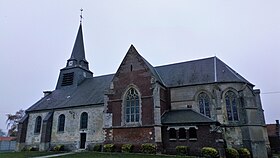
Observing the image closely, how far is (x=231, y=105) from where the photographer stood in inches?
824

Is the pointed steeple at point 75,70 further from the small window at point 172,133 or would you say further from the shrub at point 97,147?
the small window at point 172,133

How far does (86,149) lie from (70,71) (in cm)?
1369

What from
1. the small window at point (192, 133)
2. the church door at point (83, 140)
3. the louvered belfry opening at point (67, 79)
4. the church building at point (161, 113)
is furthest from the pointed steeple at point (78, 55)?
the small window at point (192, 133)

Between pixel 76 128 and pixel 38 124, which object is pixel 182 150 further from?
pixel 38 124

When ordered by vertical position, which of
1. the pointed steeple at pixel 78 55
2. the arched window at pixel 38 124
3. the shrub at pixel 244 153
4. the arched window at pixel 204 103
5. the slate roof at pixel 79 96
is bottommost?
the shrub at pixel 244 153

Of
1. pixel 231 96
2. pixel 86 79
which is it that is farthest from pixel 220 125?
pixel 86 79

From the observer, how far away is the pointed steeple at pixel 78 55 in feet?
110

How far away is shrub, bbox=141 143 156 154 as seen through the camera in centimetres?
1839

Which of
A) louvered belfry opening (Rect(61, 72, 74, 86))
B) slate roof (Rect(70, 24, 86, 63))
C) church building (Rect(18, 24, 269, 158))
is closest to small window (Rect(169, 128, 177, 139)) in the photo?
church building (Rect(18, 24, 269, 158))

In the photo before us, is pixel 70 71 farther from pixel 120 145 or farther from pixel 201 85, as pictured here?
pixel 201 85

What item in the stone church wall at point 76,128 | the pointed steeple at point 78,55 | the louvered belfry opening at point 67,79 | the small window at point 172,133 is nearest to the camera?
the small window at point 172,133

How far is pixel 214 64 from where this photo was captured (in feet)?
78.4

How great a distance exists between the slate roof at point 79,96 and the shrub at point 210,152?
1238 centimetres

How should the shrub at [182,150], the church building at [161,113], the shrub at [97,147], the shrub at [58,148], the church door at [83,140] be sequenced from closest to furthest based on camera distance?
1. the shrub at [182,150]
2. the church building at [161,113]
3. the shrub at [97,147]
4. the church door at [83,140]
5. the shrub at [58,148]
